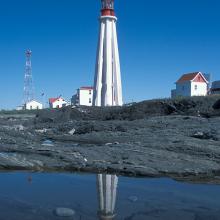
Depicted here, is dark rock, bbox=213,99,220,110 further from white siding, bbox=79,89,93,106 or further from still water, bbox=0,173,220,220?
white siding, bbox=79,89,93,106

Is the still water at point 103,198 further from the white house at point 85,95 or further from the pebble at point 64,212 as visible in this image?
the white house at point 85,95

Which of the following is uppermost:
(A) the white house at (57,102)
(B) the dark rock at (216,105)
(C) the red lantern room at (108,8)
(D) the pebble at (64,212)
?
(C) the red lantern room at (108,8)

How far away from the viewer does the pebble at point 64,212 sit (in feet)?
14.4

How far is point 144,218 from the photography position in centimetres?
434

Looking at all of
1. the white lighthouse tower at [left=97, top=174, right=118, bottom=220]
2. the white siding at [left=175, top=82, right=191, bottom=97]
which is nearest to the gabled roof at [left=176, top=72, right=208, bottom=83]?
the white siding at [left=175, top=82, right=191, bottom=97]

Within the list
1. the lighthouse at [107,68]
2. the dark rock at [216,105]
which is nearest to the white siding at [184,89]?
the lighthouse at [107,68]

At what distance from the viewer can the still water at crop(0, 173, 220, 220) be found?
14.7 ft

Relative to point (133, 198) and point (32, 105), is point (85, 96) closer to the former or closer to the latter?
point (32, 105)

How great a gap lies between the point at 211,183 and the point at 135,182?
136 centimetres

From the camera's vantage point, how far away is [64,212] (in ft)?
14.7

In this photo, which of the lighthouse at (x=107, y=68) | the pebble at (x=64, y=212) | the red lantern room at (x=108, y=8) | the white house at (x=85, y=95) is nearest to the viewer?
the pebble at (x=64, y=212)

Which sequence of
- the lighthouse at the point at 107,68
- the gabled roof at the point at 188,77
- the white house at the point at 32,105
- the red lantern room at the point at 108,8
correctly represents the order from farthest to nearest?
1. the white house at the point at 32,105
2. the gabled roof at the point at 188,77
3. the red lantern room at the point at 108,8
4. the lighthouse at the point at 107,68

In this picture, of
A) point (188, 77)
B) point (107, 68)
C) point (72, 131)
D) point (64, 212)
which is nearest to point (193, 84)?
point (188, 77)

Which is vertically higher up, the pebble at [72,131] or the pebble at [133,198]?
the pebble at [72,131]
